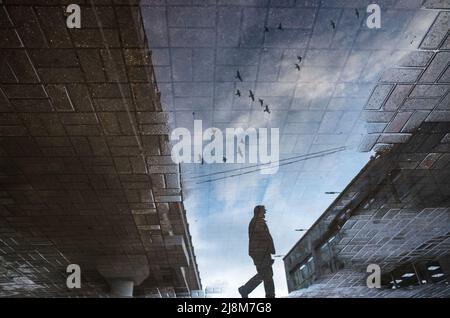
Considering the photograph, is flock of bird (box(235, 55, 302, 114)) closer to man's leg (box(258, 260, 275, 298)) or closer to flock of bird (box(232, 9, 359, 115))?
flock of bird (box(232, 9, 359, 115))

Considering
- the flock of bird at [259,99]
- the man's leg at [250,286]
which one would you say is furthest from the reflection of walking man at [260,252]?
the flock of bird at [259,99]

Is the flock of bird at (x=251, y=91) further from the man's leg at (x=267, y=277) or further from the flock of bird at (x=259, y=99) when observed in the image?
the man's leg at (x=267, y=277)

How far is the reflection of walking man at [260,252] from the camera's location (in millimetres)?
5815

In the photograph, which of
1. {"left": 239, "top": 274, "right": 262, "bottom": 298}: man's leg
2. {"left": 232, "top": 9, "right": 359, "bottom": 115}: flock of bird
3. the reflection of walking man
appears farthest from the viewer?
{"left": 239, "top": 274, "right": 262, "bottom": 298}: man's leg

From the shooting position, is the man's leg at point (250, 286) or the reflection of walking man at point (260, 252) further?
the man's leg at point (250, 286)

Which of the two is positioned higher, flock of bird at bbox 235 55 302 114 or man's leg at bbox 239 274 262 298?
flock of bird at bbox 235 55 302 114

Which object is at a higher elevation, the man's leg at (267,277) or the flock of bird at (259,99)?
the flock of bird at (259,99)

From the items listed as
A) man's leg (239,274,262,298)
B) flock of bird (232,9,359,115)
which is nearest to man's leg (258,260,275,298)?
man's leg (239,274,262,298)

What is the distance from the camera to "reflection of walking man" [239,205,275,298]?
19.1ft

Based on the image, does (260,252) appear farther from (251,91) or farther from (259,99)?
(251,91)

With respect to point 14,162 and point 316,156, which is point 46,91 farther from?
point 316,156

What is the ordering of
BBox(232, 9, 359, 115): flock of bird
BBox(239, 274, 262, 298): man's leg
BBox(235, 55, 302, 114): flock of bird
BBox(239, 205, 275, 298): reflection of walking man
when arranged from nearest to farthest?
BBox(232, 9, 359, 115): flock of bird < BBox(235, 55, 302, 114): flock of bird < BBox(239, 205, 275, 298): reflection of walking man < BBox(239, 274, 262, 298): man's leg

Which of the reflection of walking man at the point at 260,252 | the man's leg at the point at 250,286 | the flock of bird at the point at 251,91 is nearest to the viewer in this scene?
the flock of bird at the point at 251,91

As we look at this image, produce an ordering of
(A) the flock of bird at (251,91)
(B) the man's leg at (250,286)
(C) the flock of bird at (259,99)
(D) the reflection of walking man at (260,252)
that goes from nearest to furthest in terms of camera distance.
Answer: (A) the flock of bird at (251,91) → (C) the flock of bird at (259,99) → (D) the reflection of walking man at (260,252) → (B) the man's leg at (250,286)
